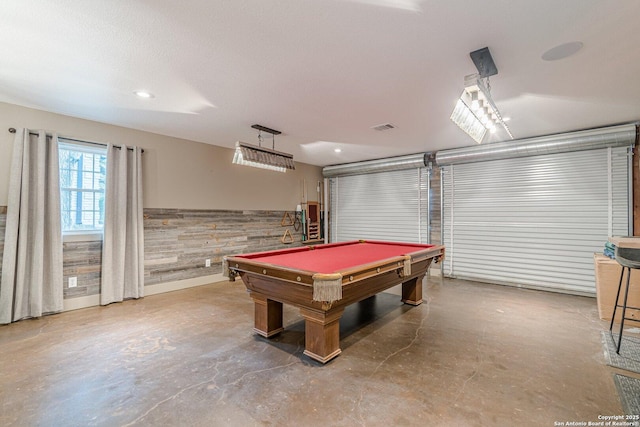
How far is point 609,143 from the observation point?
3918 mm

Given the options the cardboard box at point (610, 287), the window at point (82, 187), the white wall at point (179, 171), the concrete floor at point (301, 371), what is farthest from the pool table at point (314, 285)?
the window at point (82, 187)

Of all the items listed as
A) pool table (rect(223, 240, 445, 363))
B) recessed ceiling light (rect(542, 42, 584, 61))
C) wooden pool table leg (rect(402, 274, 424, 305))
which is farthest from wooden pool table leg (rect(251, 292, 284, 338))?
recessed ceiling light (rect(542, 42, 584, 61))

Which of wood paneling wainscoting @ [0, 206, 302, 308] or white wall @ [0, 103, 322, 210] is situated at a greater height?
white wall @ [0, 103, 322, 210]

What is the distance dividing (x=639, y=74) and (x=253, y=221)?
18.2ft

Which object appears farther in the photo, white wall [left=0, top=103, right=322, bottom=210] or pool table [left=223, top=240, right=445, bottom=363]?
white wall [left=0, top=103, right=322, bottom=210]

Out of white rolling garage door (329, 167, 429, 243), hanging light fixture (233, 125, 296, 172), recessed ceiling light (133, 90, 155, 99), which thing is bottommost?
white rolling garage door (329, 167, 429, 243)

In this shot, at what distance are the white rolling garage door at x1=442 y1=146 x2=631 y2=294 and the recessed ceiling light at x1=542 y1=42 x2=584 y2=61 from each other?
298cm

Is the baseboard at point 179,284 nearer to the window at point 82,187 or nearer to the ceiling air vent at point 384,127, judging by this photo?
the window at point 82,187

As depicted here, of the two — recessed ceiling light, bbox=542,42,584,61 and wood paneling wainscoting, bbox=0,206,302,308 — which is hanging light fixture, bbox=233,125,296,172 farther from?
recessed ceiling light, bbox=542,42,584,61

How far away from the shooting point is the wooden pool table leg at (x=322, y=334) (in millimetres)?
2404

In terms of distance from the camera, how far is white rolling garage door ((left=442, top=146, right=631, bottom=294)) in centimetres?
415

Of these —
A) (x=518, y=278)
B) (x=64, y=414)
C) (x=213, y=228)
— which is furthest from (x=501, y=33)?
(x=213, y=228)

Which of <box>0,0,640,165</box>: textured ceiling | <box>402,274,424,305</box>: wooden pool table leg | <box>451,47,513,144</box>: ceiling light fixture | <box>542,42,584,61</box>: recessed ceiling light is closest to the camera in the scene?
<box>0,0,640,165</box>: textured ceiling

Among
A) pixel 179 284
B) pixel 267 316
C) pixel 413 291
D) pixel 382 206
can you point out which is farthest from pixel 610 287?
pixel 179 284
